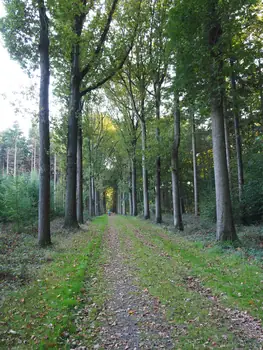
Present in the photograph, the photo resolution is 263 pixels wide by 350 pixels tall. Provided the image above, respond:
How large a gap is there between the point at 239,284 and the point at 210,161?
22.8 m

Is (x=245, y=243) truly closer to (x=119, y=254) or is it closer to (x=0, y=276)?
(x=119, y=254)

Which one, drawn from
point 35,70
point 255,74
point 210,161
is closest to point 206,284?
point 35,70

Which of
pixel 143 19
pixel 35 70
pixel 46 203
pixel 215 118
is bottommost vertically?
pixel 46 203

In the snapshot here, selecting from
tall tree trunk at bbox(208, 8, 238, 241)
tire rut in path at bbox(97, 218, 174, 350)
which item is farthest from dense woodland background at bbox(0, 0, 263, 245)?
tire rut in path at bbox(97, 218, 174, 350)

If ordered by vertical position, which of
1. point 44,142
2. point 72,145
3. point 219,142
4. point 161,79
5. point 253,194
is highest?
point 161,79

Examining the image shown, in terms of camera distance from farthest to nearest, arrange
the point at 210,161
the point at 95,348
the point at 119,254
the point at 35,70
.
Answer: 1. the point at 210,161
2. the point at 35,70
3. the point at 119,254
4. the point at 95,348

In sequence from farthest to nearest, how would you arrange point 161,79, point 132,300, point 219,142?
point 161,79 → point 219,142 → point 132,300

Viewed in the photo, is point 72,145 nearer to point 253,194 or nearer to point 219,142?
point 219,142

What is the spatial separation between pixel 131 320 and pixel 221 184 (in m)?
6.90

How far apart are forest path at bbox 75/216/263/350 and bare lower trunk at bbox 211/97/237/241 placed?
131 inches

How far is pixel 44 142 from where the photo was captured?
1005cm

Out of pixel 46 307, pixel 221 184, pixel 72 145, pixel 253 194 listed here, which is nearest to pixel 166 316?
pixel 46 307

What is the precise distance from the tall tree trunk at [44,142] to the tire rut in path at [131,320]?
4.87m

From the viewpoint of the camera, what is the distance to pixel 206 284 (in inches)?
217
